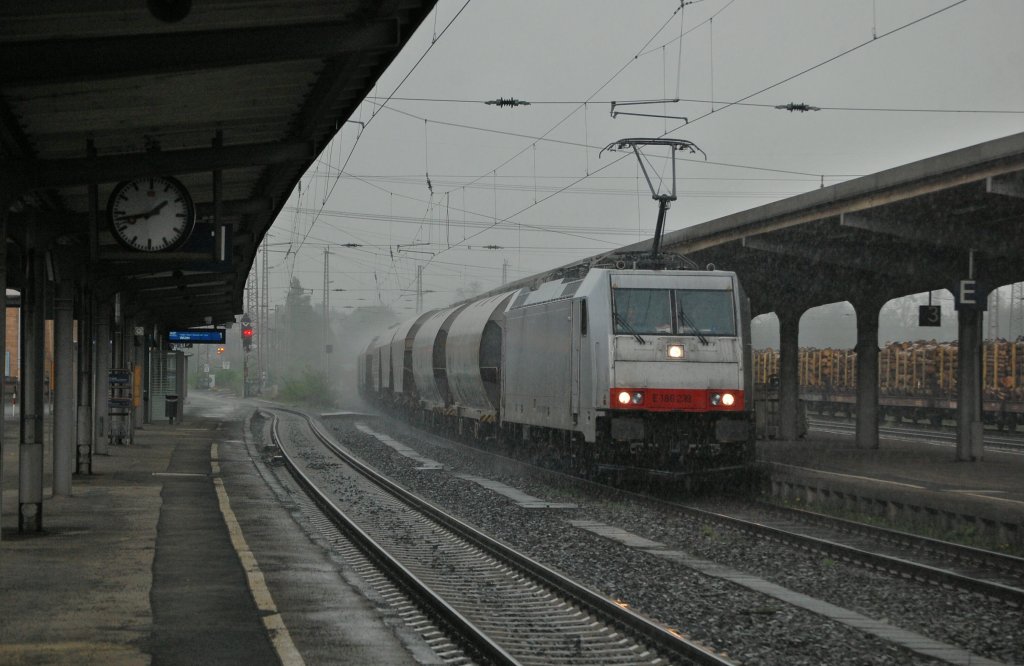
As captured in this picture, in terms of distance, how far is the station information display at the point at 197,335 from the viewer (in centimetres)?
3778

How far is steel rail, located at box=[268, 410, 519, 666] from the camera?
7625 millimetres

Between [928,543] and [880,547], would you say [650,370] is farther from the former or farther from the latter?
[928,543]

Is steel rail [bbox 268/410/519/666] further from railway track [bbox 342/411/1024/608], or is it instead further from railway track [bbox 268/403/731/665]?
railway track [bbox 342/411/1024/608]

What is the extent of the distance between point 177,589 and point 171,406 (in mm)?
30420

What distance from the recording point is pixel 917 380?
1657 inches

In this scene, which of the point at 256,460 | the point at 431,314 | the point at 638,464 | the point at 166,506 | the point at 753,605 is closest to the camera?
the point at 753,605

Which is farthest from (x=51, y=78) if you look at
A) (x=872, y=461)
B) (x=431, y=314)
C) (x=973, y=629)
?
(x=431, y=314)

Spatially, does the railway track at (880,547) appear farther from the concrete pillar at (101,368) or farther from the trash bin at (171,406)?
the trash bin at (171,406)

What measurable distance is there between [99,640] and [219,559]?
10.8 feet

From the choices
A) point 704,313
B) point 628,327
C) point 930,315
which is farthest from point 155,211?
point 930,315

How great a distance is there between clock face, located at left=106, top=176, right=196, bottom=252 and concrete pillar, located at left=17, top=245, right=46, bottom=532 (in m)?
1.13

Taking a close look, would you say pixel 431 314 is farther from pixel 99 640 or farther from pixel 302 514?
pixel 99 640

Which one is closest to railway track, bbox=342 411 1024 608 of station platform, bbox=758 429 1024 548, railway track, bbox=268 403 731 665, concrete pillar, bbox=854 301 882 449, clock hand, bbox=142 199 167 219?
station platform, bbox=758 429 1024 548

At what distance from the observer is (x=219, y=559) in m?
10.9
